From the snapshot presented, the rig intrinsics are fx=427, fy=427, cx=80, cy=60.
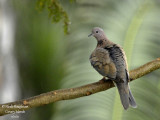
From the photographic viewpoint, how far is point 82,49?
6.59m

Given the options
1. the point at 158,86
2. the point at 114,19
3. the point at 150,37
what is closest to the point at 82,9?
the point at 114,19

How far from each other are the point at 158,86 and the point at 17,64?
111 inches

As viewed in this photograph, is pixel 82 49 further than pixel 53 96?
Yes

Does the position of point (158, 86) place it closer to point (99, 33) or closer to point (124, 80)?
point (99, 33)

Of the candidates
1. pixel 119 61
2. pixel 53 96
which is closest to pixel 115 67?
pixel 119 61

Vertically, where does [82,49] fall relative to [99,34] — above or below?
above

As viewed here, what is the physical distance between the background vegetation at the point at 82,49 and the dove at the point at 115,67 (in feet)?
1.59

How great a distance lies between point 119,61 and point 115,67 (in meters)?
0.11

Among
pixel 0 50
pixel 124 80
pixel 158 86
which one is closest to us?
pixel 124 80

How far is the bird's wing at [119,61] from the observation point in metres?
4.35

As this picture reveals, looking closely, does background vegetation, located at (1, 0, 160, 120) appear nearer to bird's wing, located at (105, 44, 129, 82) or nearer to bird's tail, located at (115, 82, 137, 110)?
bird's wing, located at (105, 44, 129, 82)

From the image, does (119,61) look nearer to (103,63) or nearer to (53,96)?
(103,63)

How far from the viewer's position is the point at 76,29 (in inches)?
280

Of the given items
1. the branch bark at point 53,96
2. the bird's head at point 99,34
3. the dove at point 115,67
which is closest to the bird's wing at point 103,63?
the dove at point 115,67
